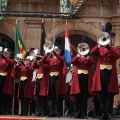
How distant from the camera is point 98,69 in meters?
9.21

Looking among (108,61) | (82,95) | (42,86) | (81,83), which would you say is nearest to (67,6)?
(42,86)

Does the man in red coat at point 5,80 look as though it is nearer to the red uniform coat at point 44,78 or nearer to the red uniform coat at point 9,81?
the red uniform coat at point 9,81

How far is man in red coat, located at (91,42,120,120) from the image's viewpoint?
892 centimetres

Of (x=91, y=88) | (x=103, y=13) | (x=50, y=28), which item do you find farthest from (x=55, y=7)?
(x=91, y=88)

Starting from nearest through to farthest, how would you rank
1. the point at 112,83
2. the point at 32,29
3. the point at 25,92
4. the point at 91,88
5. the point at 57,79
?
1. the point at 112,83
2. the point at 91,88
3. the point at 57,79
4. the point at 25,92
5. the point at 32,29

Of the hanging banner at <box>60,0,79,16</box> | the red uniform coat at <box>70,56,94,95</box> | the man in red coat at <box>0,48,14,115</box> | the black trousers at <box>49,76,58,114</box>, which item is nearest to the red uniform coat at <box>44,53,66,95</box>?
the black trousers at <box>49,76,58,114</box>

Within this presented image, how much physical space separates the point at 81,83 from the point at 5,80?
2401 millimetres

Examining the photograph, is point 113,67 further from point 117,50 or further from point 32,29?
point 32,29

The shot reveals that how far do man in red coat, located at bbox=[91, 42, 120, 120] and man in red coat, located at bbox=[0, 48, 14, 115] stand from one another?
108 inches

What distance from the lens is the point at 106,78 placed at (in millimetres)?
9086

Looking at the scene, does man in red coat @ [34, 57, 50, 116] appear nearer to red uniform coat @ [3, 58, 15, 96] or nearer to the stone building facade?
red uniform coat @ [3, 58, 15, 96]

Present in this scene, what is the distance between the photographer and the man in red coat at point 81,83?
973 centimetres

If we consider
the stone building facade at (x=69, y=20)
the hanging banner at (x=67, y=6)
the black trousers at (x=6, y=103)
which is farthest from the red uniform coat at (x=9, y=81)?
the stone building facade at (x=69, y=20)

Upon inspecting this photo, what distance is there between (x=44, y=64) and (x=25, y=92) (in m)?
1.21
